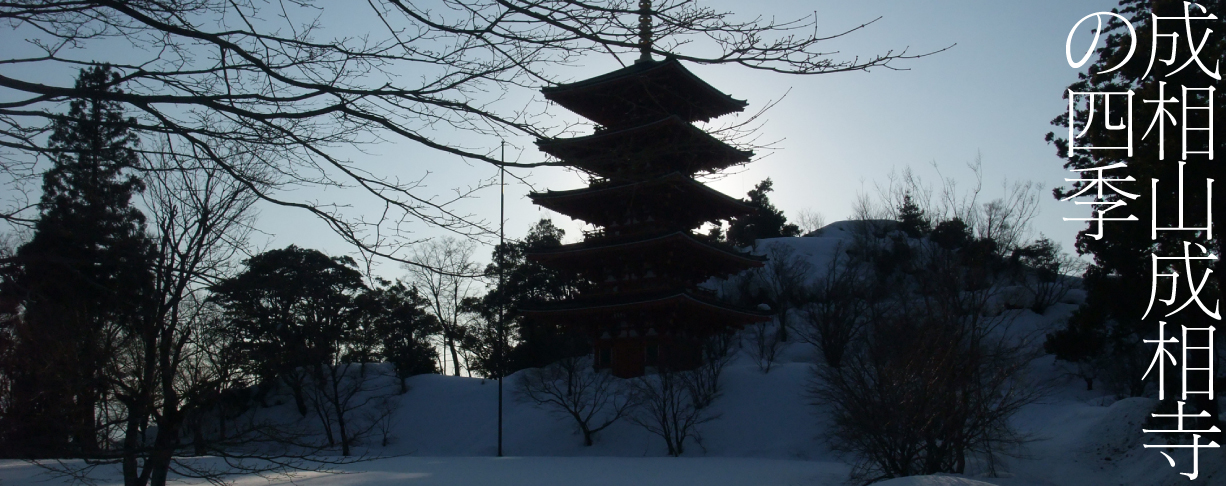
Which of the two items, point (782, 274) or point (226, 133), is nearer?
point (226, 133)

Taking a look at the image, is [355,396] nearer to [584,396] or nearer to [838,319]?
[584,396]

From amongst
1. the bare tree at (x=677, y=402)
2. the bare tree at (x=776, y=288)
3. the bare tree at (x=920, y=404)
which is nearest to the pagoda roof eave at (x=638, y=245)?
the bare tree at (x=677, y=402)

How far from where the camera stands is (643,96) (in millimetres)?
5633

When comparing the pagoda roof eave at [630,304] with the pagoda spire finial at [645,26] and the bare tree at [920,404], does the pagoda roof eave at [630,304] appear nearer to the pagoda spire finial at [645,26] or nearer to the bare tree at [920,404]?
the bare tree at [920,404]

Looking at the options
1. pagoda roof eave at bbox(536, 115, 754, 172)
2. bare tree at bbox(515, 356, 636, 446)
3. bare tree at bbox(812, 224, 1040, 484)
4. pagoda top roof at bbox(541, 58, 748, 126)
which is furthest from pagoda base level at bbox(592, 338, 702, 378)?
pagoda roof eave at bbox(536, 115, 754, 172)

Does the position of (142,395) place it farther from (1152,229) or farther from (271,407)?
(271,407)

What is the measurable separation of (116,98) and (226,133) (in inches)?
26.8

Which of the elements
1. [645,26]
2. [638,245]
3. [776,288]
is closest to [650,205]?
[638,245]

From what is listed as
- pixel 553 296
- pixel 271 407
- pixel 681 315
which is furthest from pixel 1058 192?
pixel 271 407

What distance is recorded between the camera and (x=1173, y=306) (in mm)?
13961

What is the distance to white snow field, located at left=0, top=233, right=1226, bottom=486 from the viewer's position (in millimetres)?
13148

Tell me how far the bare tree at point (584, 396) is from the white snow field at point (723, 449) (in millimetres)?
401

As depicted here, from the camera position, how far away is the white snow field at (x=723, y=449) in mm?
13148

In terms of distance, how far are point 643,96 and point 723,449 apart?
15839 millimetres
